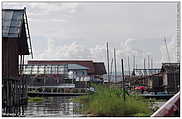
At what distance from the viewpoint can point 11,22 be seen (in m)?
14.4

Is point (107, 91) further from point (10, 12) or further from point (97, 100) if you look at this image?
point (10, 12)

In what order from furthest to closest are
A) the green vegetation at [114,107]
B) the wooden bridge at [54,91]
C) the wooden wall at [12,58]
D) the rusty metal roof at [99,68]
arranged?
the rusty metal roof at [99,68]
the wooden bridge at [54,91]
the wooden wall at [12,58]
the green vegetation at [114,107]

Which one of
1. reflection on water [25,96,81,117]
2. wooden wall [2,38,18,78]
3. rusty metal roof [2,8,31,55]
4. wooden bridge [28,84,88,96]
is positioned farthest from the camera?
wooden bridge [28,84,88,96]

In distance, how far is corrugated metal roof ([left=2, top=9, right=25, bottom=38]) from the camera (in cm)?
1378

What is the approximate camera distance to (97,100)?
12.1 meters

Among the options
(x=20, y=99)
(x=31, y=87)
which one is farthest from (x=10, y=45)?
(x=31, y=87)

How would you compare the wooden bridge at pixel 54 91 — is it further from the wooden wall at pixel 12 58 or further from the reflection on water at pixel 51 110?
the reflection on water at pixel 51 110

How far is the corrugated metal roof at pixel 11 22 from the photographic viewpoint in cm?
1378

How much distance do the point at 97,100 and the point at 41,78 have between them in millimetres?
24967

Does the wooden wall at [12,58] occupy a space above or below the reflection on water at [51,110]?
above

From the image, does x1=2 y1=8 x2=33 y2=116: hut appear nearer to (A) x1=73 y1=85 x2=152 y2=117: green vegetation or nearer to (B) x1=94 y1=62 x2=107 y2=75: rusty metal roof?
(A) x1=73 y1=85 x2=152 y2=117: green vegetation

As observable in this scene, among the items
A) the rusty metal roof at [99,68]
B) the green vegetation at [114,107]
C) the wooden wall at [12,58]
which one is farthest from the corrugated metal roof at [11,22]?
the rusty metal roof at [99,68]

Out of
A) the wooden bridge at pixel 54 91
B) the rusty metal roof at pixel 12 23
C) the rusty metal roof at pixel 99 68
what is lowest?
the wooden bridge at pixel 54 91

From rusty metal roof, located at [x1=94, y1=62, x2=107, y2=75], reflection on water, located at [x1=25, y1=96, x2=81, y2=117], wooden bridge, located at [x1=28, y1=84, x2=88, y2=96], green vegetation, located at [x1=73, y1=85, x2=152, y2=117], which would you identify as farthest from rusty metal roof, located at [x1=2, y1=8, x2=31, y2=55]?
rusty metal roof, located at [x1=94, y1=62, x2=107, y2=75]
